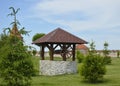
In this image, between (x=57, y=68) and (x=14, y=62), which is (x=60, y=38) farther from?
(x=14, y=62)

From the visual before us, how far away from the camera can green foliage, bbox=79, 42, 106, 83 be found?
22188 millimetres

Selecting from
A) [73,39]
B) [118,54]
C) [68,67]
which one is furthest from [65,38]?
[118,54]

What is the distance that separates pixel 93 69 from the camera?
2241cm

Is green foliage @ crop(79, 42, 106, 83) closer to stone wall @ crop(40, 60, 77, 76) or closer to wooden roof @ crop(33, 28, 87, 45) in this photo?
stone wall @ crop(40, 60, 77, 76)

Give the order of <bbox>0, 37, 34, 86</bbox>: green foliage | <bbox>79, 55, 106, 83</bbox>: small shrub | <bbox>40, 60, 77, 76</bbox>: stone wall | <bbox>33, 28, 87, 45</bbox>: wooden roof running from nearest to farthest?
<bbox>0, 37, 34, 86</bbox>: green foliage < <bbox>79, 55, 106, 83</bbox>: small shrub < <bbox>40, 60, 77, 76</bbox>: stone wall < <bbox>33, 28, 87, 45</bbox>: wooden roof

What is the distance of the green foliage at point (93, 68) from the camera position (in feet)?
72.8

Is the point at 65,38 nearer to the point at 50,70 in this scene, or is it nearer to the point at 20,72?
the point at 50,70

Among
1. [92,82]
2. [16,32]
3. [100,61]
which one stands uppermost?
[16,32]

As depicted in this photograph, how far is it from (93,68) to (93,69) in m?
0.07

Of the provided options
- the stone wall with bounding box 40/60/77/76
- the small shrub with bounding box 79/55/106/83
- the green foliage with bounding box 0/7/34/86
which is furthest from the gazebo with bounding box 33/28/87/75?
the green foliage with bounding box 0/7/34/86

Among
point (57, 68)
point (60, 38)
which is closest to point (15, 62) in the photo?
point (57, 68)

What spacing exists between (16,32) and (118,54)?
155ft

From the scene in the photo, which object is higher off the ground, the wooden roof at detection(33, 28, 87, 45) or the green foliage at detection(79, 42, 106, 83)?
the wooden roof at detection(33, 28, 87, 45)

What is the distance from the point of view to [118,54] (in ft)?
203
